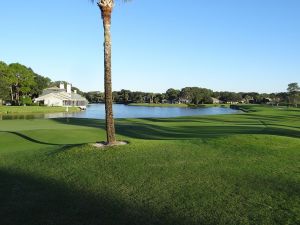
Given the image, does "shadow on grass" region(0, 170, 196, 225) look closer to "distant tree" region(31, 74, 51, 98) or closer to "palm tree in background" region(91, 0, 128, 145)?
"palm tree in background" region(91, 0, 128, 145)

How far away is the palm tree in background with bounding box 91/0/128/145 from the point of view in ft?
55.5

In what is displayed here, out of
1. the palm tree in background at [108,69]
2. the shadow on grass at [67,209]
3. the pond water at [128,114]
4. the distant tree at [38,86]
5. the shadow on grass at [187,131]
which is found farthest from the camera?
the distant tree at [38,86]

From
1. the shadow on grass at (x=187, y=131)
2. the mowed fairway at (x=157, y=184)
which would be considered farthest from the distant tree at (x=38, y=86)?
the mowed fairway at (x=157, y=184)

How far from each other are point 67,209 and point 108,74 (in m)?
8.84

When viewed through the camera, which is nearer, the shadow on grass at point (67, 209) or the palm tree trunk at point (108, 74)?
the shadow on grass at point (67, 209)

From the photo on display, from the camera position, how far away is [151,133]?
92.0 ft

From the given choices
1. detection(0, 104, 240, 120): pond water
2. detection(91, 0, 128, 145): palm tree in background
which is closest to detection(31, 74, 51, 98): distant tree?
detection(0, 104, 240, 120): pond water

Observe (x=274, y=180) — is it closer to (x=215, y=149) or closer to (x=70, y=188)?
(x=215, y=149)

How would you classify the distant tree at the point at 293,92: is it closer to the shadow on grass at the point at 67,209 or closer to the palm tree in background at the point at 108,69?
the palm tree in background at the point at 108,69

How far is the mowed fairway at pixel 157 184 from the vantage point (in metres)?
8.50

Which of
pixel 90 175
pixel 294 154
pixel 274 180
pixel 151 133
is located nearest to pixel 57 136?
pixel 151 133

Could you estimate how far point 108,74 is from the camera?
17.0 metres

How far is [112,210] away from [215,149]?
24.7 feet

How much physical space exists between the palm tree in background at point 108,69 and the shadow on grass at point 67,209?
5.67 metres
